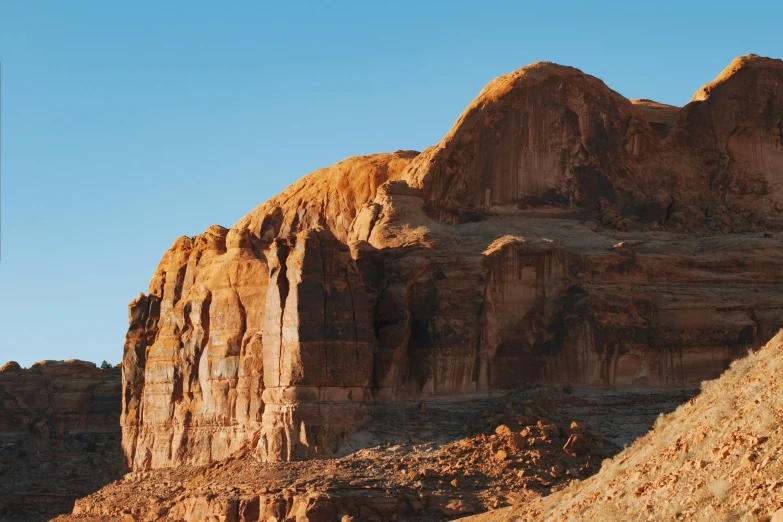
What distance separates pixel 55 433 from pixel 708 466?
6076 centimetres

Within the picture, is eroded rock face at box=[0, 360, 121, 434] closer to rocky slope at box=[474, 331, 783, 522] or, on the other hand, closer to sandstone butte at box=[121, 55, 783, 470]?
sandstone butte at box=[121, 55, 783, 470]

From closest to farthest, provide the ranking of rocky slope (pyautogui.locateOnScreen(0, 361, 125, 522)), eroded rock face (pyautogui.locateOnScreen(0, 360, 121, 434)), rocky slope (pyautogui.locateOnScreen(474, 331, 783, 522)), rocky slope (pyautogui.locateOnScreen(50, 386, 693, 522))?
rocky slope (pyautogui.locateOnScreen(474, 331, 783, 522)) < rocky slope (pyautogui.locateOnScreen(50, 386, 693, 522)) < rocky slope (pyautogui.locateOnScreen(0, 361, 125, 522)) < eroded rock face (pyautogui.locateOnScreen(0, 360, 121, 434))

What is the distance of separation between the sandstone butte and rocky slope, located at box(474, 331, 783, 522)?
580 inches

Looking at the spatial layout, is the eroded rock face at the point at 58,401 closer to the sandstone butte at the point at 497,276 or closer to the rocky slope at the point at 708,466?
the sandstone butte at the point at 497,276

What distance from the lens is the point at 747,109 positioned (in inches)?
2798

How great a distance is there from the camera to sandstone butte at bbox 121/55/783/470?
60531mm

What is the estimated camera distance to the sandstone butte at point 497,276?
60531 millimetres

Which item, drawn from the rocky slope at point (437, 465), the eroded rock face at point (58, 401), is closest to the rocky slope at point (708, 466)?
the rocky slope at point (437, 465)

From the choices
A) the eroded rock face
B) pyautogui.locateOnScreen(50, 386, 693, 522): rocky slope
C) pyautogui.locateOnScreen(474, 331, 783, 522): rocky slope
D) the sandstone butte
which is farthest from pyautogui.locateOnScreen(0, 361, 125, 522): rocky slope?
pyautogui.locateOnScreen(474, 331, 783, 522): rocky slope

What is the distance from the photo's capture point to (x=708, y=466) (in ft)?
121

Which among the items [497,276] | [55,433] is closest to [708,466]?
[497,276]

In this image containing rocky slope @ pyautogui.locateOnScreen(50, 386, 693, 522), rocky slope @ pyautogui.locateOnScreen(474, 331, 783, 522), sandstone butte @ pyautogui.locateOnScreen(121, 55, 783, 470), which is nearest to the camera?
rocky slope @ pyautogui.locateOnScreen(474, 331, 783, 522)

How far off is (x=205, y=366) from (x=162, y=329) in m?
4.73

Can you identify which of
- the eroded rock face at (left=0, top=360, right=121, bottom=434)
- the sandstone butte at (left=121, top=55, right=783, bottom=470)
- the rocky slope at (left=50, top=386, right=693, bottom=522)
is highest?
the sandstone butte at (left=121, top=55, right=783, bottom=470)
